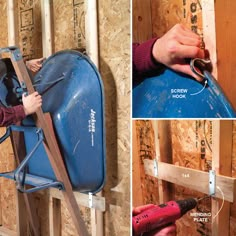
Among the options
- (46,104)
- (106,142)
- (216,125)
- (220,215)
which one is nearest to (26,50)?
(46,104)

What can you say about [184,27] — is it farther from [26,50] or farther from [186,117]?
[26,50]

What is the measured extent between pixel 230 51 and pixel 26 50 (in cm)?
130

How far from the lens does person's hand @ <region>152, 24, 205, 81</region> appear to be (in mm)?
1063

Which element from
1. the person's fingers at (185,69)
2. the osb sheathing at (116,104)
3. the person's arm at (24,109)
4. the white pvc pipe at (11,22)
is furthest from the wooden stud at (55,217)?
the person's fingers at (185,69)

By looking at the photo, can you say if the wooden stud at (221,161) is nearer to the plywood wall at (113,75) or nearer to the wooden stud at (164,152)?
the wooden stud at (164,152)

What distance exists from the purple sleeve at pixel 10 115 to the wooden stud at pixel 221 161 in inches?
29.4

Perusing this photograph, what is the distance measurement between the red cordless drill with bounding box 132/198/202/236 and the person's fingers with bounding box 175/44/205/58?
0.48 m

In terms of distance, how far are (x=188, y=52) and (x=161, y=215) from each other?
0.58 meters

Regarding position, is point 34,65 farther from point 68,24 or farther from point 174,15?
point 174,15

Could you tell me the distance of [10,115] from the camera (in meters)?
1.33

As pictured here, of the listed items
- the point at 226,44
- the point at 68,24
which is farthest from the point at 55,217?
the point at 226,44

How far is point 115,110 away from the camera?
5.18 feet

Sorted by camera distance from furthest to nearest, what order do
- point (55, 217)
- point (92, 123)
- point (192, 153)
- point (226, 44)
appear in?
point (55, 217) → point (92, 123) → point (192, 153) → point (226, 44)

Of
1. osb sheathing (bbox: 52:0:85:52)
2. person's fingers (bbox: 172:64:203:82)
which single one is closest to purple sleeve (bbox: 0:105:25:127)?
osb sheathing (bbox: 52:0:85:52)
